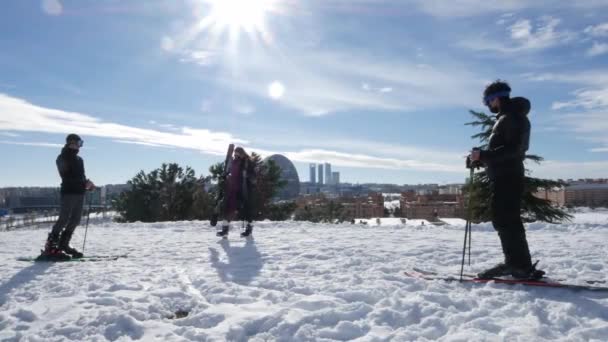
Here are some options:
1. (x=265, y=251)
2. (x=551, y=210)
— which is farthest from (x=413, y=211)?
(x=265, y=251)

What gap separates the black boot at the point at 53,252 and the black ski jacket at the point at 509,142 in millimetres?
6821

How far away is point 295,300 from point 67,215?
500 cm

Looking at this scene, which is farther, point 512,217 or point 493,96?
point 493,96

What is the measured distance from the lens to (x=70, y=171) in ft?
22.2

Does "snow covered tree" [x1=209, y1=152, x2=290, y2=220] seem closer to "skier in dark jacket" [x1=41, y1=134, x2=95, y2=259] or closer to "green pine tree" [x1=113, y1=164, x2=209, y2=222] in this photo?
"green pine tree" [x1=113, y1=164, x2=209, y2=222]

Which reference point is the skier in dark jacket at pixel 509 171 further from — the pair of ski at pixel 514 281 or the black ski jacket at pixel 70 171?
the black ski jacket at pixel 70 171

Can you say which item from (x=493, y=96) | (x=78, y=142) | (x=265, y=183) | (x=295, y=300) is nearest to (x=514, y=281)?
(x=493, y=96)

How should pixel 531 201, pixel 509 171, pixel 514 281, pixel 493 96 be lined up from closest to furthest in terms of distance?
pixel 514 281 < pixel 509 171 < pixel 493 96 < pixel 531 201

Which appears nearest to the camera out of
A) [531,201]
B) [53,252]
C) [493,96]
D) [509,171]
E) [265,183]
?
[509,171]

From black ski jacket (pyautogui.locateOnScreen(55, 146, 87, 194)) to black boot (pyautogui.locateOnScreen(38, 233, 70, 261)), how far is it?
861mm

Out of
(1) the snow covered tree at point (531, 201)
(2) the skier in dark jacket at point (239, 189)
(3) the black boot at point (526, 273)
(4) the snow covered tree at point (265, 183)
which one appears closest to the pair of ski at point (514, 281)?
(3) the black boot at point (526, 273)

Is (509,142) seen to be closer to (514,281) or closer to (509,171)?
(509,171)

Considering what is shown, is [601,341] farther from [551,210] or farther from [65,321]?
[551,210]

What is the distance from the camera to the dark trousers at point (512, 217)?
4.52m
